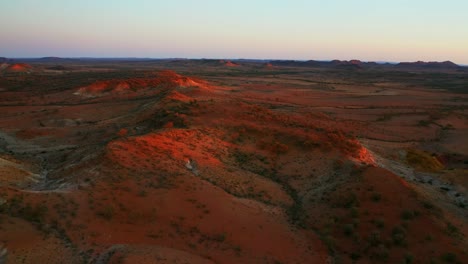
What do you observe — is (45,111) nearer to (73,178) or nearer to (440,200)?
(73,178)

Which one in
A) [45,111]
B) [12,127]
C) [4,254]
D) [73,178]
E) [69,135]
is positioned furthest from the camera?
[45,111]

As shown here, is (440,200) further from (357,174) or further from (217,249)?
(217,249)

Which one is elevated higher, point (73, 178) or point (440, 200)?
point (73, 178)

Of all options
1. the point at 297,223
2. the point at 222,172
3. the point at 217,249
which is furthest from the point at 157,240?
the point at 222,172

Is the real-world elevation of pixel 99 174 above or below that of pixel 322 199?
above

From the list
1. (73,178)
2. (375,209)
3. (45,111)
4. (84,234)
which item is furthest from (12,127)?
(375,209)

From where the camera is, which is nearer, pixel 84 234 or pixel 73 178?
pixel 84 234

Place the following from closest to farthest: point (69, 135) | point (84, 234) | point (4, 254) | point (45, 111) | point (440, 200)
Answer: point (4, 254) → point (84, 234) → point (440, 200) → point (69, 135) → point (45, 111)

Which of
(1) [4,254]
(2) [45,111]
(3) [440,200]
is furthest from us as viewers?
(2) [45,111]

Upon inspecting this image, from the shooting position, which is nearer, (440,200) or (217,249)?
(217,249)
